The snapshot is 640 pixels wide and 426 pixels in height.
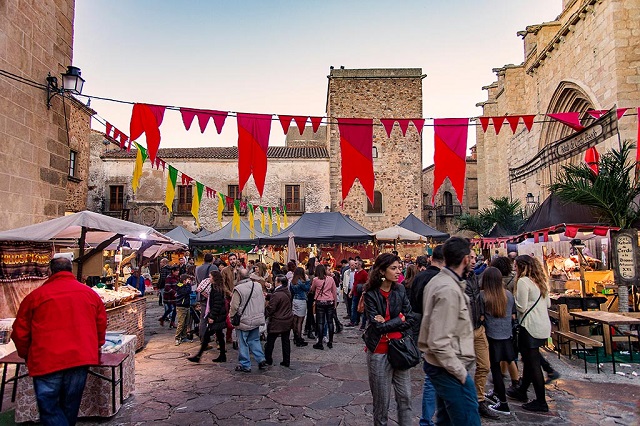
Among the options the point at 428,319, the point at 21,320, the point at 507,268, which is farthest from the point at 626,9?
the point at 21,320

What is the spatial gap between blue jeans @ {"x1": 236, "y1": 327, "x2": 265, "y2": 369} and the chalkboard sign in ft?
19.3

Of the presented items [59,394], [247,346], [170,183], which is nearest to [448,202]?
[170,183]

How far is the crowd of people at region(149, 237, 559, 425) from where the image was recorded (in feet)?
8.62

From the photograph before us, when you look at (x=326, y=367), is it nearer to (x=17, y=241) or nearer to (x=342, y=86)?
(x=17, y=241)

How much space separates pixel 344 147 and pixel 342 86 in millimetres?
21297

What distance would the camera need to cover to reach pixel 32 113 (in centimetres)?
729

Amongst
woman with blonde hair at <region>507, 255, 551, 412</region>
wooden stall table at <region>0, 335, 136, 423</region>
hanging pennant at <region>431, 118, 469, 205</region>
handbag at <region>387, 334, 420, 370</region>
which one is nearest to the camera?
handbag at <region>387, 334, 420, 370</region>

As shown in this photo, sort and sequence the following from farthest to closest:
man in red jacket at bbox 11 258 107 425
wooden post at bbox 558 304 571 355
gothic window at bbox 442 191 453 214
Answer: gothic window at bbox 442 191 453 214, wooden post at bbox 558 304 571 355, man in red jacket at bbox 11 258 107 425

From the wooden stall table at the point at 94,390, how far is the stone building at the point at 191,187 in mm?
22888

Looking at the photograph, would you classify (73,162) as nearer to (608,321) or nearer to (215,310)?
(215,310)

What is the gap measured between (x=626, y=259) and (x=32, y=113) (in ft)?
33.3

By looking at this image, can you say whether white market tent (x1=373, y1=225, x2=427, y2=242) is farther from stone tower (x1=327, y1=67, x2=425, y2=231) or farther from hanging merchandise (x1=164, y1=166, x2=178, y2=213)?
stone tower (x1=327, y1=67, x2=425, y2=231)

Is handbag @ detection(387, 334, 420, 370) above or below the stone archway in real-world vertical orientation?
below

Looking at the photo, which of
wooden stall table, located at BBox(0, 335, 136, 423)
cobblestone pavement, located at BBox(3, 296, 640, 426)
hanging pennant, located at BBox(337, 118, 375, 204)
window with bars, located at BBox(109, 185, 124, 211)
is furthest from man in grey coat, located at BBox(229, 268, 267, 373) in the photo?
window with bars, located at BBox(109, 185, 124, 211)
